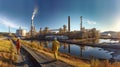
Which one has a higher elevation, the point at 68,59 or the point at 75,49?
the point at 75,49

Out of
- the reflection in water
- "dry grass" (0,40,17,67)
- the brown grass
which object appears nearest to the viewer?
the brown grass

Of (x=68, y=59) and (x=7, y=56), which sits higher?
(x=7, y=56)

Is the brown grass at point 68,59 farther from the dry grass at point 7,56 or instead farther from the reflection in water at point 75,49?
the dry grass at point 7,56

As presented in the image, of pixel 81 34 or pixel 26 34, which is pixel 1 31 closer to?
pixel 26 34

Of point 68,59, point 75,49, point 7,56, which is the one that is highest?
point 75,49

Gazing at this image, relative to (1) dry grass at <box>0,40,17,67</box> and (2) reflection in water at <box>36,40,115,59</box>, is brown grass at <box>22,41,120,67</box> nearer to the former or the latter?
(2) reflection in water at <box>36,40,115,59</box>

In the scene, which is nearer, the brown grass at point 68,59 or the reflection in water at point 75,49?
the brown grass at point 68,59

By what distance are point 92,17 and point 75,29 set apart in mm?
356

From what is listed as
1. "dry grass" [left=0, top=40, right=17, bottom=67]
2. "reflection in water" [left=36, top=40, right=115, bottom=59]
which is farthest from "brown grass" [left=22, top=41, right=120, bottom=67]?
"dry grass" [left=0, top=40, right=17, bottom=67]

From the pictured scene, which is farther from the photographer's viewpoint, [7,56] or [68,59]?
[68,59]

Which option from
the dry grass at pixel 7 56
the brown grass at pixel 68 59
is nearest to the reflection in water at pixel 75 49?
the brown grass at pixel 68 59

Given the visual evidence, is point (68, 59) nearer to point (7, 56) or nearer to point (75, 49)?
point (75, 49)

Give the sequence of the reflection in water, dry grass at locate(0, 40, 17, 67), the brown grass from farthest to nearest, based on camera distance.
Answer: dry grass at locate(0, 40, 17, 67) < the reflection in water < the brown grass

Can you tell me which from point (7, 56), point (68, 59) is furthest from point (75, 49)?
point (7, 56)
